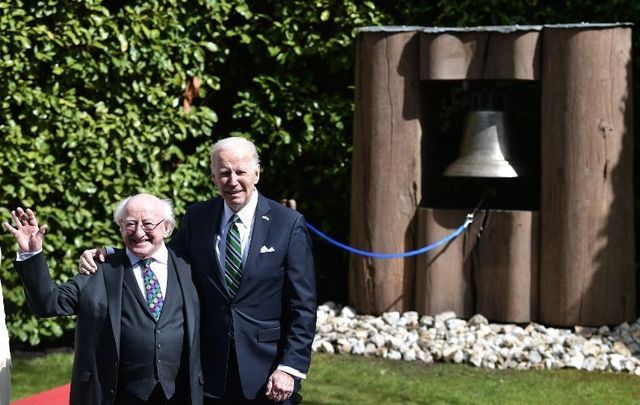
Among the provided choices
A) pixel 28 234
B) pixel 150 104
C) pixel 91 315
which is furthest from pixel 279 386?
pixel 150 104

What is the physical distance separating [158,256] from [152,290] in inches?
5.3

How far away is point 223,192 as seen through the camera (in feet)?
14.9

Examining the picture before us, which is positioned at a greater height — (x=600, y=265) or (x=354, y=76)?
(x=354, y=76)

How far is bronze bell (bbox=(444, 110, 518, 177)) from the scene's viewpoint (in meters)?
8.45

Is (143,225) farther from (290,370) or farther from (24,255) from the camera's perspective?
(290,370)

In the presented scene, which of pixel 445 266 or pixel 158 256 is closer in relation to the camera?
pixel 158 256

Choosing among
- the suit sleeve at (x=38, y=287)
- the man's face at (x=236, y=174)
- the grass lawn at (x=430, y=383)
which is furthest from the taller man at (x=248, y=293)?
the grass lawn at (x=430, y=383)

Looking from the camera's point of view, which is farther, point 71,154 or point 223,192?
point 71,154

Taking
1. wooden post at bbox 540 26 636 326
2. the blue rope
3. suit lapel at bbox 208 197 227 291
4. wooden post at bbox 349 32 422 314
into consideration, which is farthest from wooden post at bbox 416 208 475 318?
suit lapel at bbox 208 197 227 291

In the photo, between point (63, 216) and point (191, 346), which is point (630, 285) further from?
point (191, 346)

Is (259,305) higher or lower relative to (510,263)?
higher

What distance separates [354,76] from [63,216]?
264 centimetres

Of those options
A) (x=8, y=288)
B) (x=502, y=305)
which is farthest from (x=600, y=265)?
(x=8, y=288)

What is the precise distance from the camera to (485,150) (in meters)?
8.52
